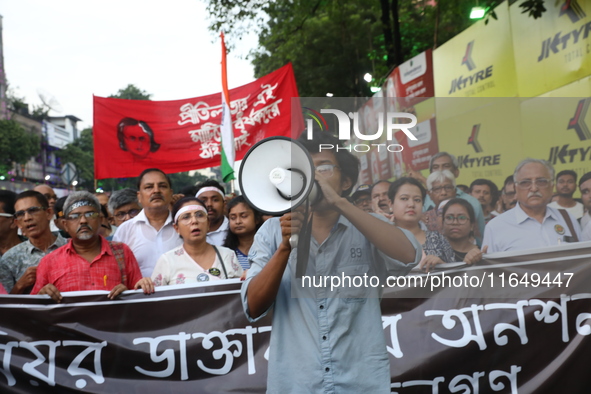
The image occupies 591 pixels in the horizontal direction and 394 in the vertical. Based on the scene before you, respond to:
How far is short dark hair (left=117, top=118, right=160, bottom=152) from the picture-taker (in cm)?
656

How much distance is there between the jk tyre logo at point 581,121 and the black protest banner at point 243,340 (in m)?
0.68

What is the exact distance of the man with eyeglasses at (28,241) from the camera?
391cm

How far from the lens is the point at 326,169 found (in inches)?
→ 76.5

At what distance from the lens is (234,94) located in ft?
22.6

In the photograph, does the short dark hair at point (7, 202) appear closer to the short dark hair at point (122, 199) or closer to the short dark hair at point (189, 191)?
the short dark hair at point (122, 199)

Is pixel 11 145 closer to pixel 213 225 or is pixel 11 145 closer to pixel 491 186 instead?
pixel 213 225

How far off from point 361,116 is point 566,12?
480cm

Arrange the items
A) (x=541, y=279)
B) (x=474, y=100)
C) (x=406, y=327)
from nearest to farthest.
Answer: (x=474, y=100) < (x=541, y=279) < (x=406, y=327)

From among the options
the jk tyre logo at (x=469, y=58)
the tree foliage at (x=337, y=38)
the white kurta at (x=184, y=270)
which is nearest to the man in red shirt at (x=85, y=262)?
the white kurta at (x=184, y=270)

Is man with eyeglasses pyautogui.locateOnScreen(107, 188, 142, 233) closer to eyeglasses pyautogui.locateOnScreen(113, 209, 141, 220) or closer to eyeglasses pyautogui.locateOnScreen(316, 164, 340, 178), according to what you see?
eyeglasses pyautogui.locateOnScreen(113, 209, 141, 220)

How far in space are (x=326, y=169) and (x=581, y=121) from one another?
123 cm

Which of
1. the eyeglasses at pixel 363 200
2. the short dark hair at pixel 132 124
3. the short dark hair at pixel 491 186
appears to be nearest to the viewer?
the eyeglasses at pixel 363 200

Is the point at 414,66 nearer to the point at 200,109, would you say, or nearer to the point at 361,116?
the point at 200,109

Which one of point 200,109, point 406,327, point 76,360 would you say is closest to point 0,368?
point 76,360
